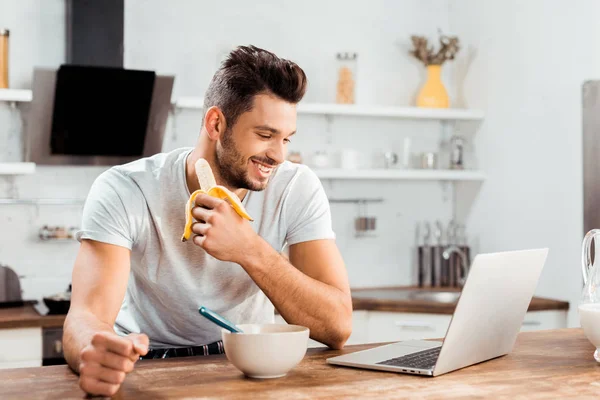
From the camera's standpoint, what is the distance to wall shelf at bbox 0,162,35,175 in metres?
3.46

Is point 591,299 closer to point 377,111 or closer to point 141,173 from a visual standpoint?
point 141,173

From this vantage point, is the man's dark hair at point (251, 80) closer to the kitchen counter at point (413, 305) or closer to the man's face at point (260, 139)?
the man's face at point (260, 139)

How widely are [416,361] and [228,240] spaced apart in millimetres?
464

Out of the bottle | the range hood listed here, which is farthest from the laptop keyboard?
the bottle

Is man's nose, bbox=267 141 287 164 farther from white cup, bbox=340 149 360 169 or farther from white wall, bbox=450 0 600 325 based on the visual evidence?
white cup, bbox=340 149 360 169

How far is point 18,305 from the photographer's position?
11.7ft

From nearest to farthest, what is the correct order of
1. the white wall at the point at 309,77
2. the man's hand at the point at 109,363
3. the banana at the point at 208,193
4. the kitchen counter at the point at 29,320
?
the man's hand at the point at 109,363 < the banana at the point at 208,193 < the kitchen counter at the point at 29,320 < the white wall at the point at 309,77

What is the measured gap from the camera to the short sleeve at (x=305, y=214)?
6.76ft

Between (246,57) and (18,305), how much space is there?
82.5 inches

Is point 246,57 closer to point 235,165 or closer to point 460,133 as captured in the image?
point 235,165

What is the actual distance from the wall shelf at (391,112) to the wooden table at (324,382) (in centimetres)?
247

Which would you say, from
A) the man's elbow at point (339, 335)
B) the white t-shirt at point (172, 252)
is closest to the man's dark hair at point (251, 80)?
the white t-shirt at point (172, 252)

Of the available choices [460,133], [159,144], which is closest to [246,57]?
[159,144]

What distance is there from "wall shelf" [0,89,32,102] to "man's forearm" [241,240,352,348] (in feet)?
6.86
